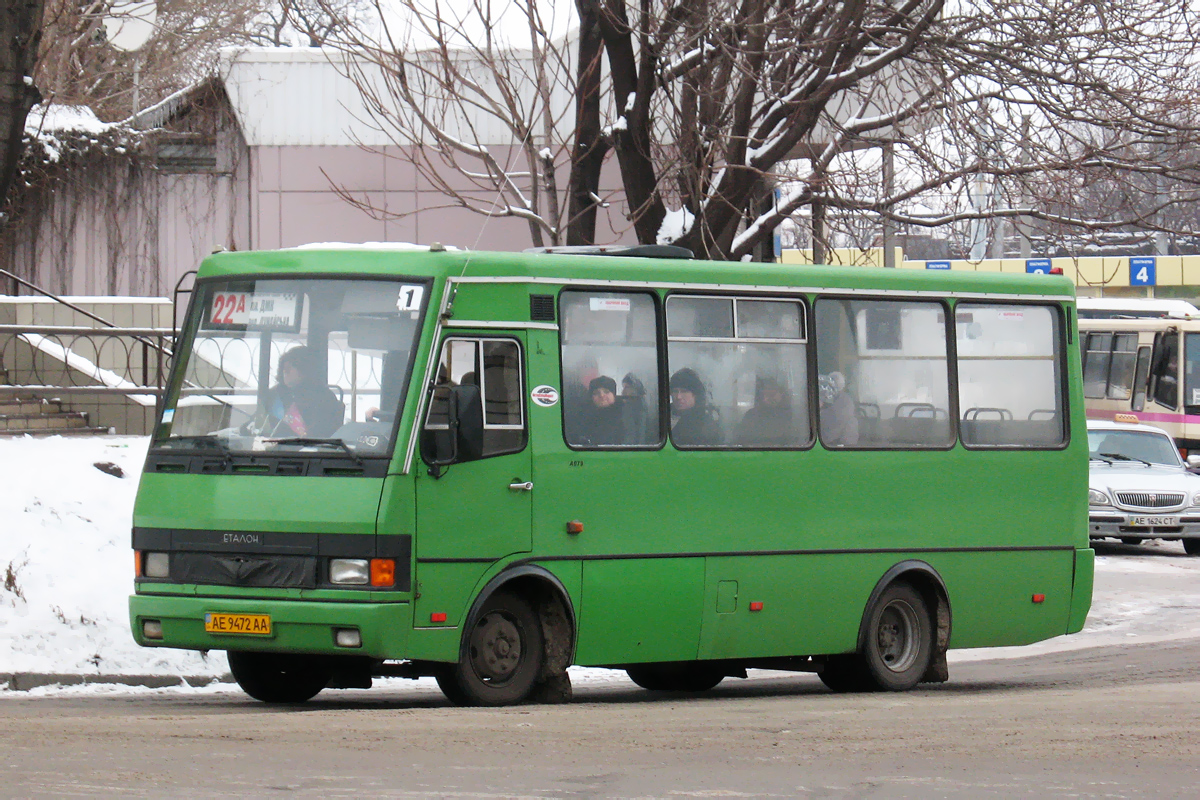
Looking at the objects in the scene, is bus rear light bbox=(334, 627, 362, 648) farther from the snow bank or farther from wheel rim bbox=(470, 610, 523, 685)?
the snow bank

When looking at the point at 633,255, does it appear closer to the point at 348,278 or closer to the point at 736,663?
the point at 348,278

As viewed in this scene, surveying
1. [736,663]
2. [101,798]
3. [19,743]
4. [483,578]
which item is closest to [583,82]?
[736,663]

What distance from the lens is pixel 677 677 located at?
12.4 metres

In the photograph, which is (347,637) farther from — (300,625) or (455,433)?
(455,433)

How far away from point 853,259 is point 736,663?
12227 mm

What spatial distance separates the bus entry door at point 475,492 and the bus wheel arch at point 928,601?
2.95 m

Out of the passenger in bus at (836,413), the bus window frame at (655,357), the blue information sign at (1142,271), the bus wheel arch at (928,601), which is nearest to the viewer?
the bus window frame at (655,357)

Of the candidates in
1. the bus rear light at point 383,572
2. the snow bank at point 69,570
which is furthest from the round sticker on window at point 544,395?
the snow bank at point 69,570

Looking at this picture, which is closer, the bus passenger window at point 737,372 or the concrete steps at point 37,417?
the bus passenger window at point 737,372

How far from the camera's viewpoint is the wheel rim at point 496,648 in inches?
379

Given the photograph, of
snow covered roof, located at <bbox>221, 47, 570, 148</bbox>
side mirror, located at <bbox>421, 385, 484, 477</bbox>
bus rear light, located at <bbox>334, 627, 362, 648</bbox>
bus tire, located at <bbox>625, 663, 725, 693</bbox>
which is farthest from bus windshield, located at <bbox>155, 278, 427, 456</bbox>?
snow covered roof, located at <bbox>221, 47, 570, 148</bbox>

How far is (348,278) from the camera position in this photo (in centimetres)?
965

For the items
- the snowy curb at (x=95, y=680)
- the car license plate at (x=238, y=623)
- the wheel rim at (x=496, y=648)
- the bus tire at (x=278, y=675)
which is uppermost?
the car license plate at (x=238, y=623)

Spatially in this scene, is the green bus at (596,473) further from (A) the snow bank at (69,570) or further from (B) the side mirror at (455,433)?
(A) the snow bank at (69,570)
